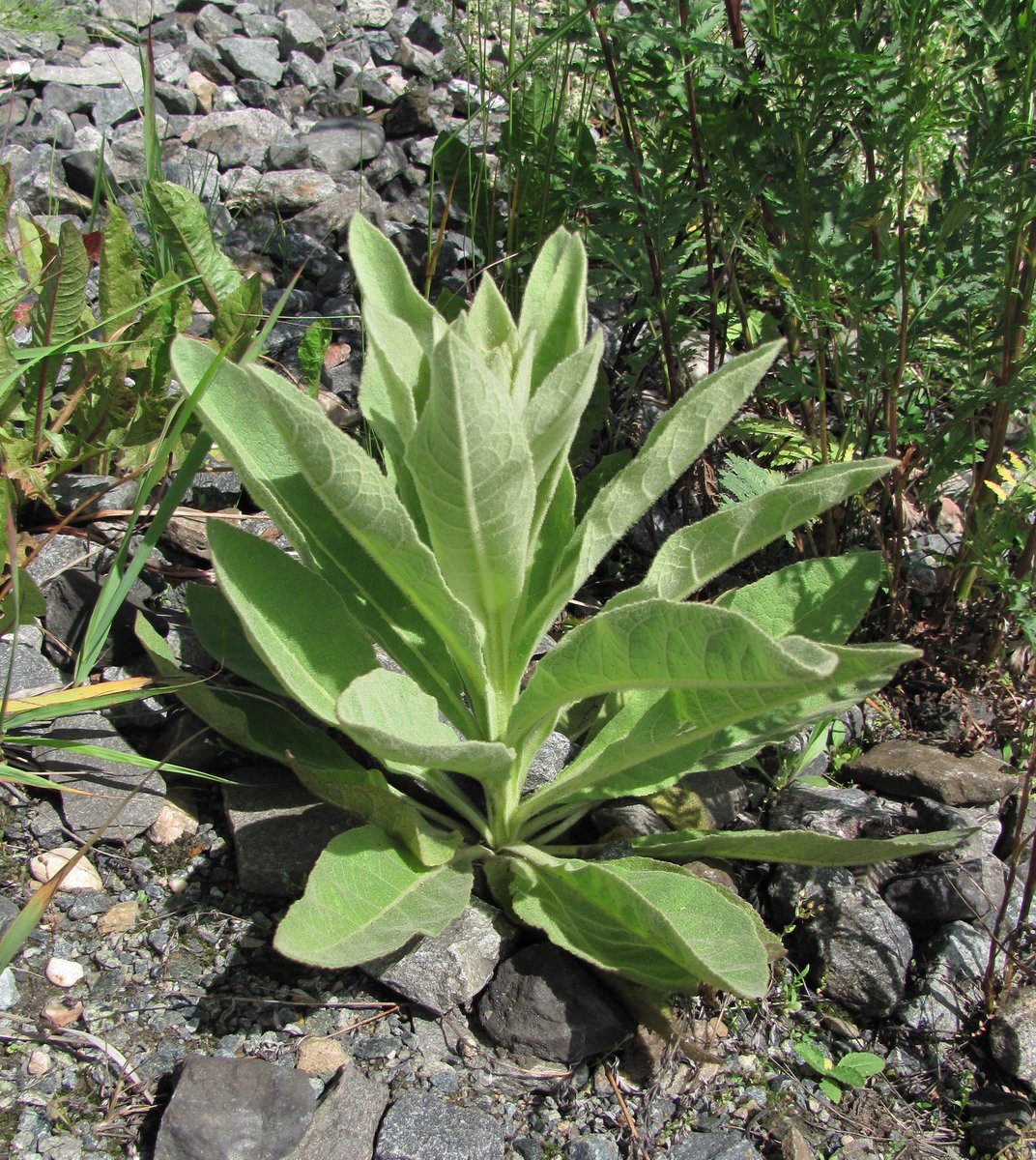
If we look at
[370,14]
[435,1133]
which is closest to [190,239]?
[435,1133]

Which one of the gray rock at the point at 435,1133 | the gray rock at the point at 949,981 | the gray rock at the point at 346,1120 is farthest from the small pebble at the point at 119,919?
the gray rock at the point at 949,981

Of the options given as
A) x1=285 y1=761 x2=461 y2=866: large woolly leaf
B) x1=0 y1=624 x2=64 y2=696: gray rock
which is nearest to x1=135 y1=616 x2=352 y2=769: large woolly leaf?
x1=285 y1=761 x2=461 y2=866: large woolly leaf

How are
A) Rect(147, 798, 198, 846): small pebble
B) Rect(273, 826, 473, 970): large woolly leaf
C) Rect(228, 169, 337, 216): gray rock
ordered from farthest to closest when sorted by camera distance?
1. Rect(228, 169, 337, 216): gray rock
2. Rect(147, 798, 198, 846): small pebble
3. Rect(273, 826, 473, 970): large woolly leaf

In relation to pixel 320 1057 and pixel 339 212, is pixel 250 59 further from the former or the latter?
pixel 320 1057

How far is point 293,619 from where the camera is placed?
2.06 metres

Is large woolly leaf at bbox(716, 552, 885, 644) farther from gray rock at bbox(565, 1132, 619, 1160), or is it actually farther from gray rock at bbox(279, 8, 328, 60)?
gray rock at bbox(279, 8, 328, 60)

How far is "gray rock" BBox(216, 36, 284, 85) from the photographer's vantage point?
16.8ft

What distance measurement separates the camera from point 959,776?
8.36 feet

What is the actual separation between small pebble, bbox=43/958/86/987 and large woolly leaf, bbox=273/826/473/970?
0.54 m

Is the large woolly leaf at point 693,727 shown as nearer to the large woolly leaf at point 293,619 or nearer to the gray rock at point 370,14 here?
the large woolly leaf at point 293,619

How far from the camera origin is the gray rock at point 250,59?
513 centimetres

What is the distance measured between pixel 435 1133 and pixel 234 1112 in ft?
1.07

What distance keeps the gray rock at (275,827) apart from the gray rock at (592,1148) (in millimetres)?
677

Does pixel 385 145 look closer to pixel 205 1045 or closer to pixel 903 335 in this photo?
pixel 903 335
